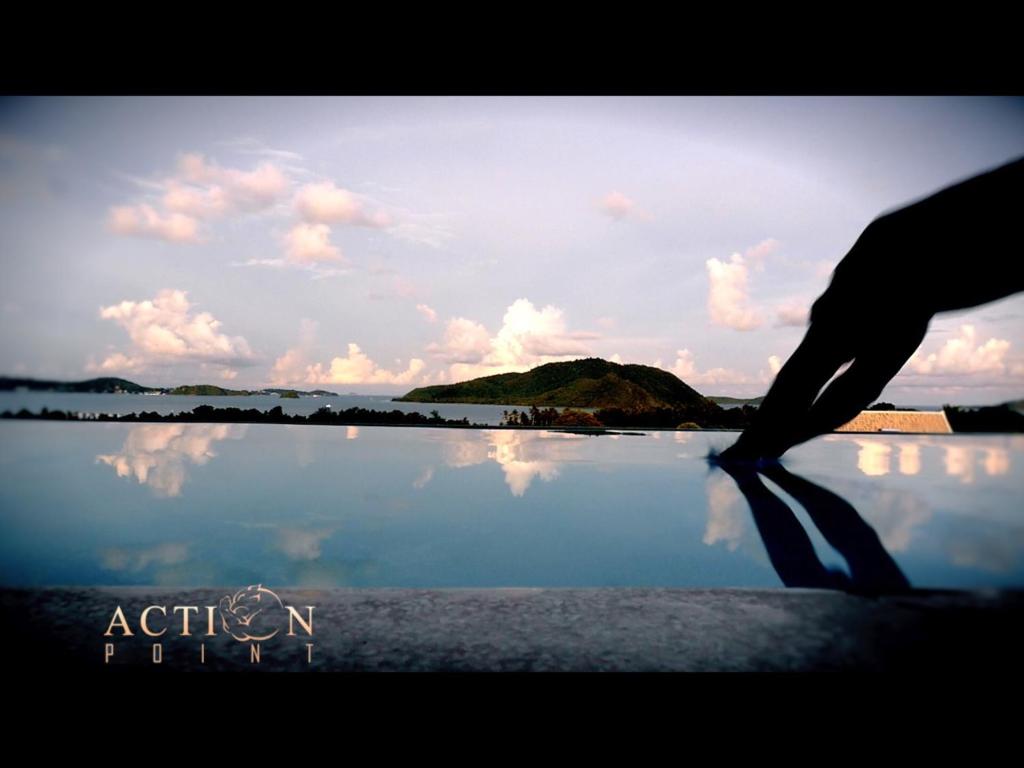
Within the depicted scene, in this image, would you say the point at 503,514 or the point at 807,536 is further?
the point at 503,514

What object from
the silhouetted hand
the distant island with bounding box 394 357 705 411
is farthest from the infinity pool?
the silhouetted hand

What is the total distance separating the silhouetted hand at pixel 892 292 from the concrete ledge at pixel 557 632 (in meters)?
1.87

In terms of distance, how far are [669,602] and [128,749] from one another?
3470 mm

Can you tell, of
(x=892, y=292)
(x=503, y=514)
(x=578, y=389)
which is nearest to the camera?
(x=892, y=292)

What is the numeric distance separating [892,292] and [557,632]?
359cm

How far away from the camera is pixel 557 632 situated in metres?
3.92

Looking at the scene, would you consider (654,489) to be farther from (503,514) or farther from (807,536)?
(503,514)

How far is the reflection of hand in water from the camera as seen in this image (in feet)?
21.0

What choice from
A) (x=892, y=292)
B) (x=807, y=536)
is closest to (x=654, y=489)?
(x=807, y=536)

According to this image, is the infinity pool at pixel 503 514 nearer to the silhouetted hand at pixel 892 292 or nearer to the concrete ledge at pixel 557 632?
the concrete ledge at pixel 557 632

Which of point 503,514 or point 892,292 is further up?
point 892,292

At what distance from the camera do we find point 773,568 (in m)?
6.87

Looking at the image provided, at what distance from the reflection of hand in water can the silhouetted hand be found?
1.40 metres
